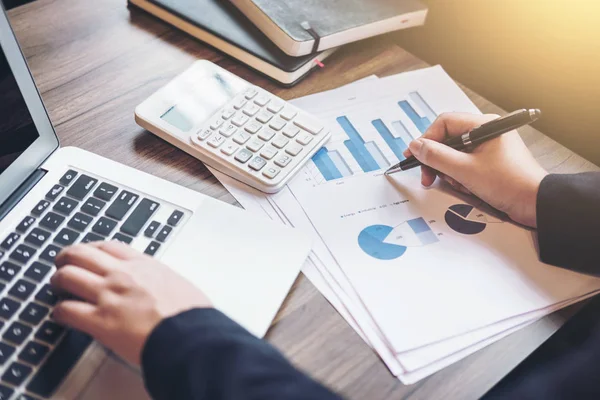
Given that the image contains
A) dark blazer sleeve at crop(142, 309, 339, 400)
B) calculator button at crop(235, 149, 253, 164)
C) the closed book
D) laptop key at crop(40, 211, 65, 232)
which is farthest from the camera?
the closed book

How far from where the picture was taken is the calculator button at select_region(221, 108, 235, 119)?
0.69 metres

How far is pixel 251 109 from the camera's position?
707 millimetres

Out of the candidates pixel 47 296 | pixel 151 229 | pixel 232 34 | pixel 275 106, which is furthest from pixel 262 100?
pixel 47 296

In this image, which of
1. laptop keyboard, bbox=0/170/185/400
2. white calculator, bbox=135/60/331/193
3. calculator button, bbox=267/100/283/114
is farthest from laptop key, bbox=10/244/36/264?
calculator button, bbox=267/100/283/114

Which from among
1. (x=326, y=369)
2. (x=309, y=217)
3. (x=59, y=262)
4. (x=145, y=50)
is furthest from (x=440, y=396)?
(x=145, y=50)

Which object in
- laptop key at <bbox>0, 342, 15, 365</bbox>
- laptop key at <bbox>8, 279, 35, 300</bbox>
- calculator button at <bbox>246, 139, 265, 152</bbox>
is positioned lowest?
laptop key at <bbox>0, 342, 15, 365</bbox>

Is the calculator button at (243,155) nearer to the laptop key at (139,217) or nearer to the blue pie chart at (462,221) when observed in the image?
the laptop key at (139,217)

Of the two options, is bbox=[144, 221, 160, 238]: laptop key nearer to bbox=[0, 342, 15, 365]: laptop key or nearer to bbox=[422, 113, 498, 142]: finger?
bbox=[0, 342, 15, 365]: laptop key

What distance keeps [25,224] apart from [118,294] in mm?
128

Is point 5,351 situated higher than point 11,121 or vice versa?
point 11,121

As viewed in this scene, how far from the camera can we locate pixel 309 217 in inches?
25.2

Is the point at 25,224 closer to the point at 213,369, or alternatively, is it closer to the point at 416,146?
the point at 213,369

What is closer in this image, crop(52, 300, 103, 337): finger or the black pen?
crop(52, 300, 103, 337): finger

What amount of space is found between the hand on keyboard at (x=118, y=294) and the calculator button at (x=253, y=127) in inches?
8.6
